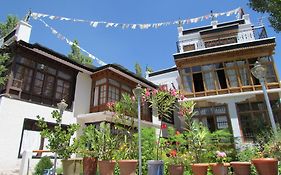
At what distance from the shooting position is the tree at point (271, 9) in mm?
9266

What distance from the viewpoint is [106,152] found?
6316 millimetres

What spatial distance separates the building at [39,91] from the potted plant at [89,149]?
19.7ft

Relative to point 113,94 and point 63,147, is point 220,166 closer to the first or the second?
point 63,147

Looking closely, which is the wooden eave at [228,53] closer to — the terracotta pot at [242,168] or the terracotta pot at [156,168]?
the terracotta pot at [242,168]

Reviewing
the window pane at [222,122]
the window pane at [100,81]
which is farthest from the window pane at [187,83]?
the window pane at [100,81]

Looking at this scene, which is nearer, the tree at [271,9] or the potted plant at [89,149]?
the potted plant at [89,149]

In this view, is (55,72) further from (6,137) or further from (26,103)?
(6,137)

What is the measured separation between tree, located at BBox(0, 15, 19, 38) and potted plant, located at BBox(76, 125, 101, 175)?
19.2m

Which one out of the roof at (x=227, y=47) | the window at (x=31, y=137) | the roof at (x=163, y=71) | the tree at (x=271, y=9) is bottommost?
the window at (x=31, y=137)

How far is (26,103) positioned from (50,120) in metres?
1.69

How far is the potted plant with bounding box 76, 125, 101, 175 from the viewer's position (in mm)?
6133

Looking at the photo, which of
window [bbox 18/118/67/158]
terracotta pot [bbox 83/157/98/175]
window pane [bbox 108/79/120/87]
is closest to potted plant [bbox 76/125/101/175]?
terracotta pot [bbox 83/157/98/175]

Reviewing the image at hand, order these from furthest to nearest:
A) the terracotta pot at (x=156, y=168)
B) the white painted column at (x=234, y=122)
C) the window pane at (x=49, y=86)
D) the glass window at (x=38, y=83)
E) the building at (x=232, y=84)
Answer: the building at (x=232, y=84) < the white painted column at (x=234, y=122) < the window pane at (x=49, y=86) < the glass window at (x=38, y=83) < the terracotta pot at (x=156, y=168)

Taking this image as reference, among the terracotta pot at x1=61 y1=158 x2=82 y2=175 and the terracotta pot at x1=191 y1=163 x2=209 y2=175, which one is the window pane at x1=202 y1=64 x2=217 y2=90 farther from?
the terracotta pot at x1=61 y1=158 x2=82 y2=175
